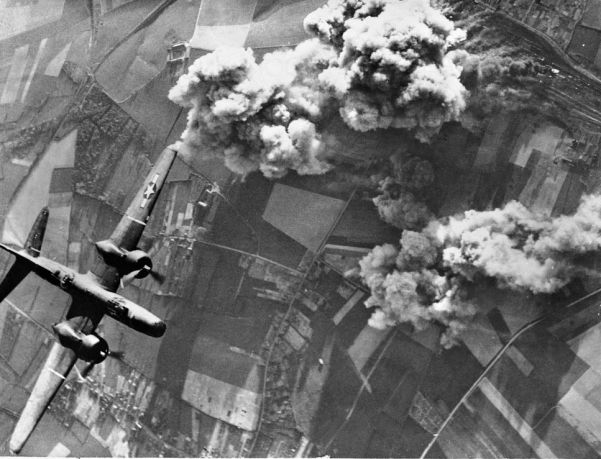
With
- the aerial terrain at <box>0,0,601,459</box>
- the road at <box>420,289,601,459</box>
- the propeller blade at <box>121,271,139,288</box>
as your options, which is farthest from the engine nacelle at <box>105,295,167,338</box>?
the road at <box>420,289,601,459</box>

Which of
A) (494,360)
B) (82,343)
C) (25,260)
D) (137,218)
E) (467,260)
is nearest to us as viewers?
(467,260)

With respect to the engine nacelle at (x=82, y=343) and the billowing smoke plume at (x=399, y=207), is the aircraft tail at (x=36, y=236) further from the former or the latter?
the billowing smoke plume at (x=399, y=207)

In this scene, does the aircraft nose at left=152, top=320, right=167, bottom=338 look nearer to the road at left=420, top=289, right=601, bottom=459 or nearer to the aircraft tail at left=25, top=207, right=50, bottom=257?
the aircraft tail at left=25, top=207, right=50, bottom=257

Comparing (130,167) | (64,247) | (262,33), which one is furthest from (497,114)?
Answer: (64,247)

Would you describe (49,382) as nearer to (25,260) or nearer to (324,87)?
(25,260)

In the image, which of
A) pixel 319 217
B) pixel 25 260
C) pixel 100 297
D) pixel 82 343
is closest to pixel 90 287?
pixel 100 297

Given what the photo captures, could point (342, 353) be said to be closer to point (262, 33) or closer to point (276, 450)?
point (276, 450)
